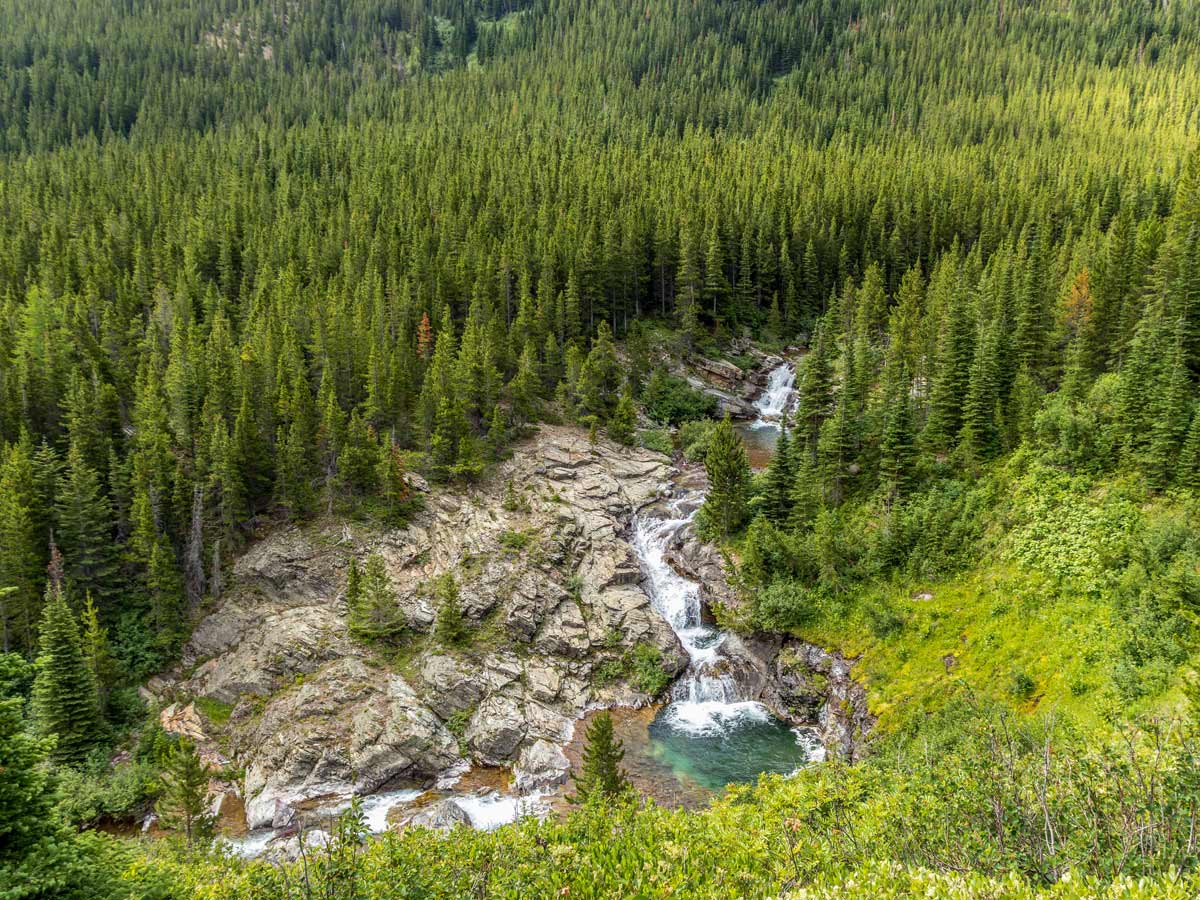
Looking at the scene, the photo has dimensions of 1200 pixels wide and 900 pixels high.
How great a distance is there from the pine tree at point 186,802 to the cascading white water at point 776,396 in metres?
66.4

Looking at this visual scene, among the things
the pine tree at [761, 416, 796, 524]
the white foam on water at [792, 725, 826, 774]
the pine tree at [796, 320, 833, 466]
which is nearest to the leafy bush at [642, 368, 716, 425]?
the pine tree at [796, 320, 833, 466]

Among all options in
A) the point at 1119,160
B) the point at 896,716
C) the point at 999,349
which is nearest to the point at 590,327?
the point at 999,349

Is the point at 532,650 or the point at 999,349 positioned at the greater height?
the point at 999,349

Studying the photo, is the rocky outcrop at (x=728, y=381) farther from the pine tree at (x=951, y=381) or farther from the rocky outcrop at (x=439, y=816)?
the rocky outcrop at (x=439, y=816)

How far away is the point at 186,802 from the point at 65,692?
16.5m

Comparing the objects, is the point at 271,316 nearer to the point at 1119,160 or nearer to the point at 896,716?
the point at 896,716

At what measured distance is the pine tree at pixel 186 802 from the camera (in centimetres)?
3962

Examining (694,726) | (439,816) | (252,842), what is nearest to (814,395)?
(694,726)

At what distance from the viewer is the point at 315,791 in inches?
1784

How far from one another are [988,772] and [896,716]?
24610mm

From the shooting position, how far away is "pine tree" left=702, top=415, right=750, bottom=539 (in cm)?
6062

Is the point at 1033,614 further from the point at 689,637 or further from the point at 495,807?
the point at 495,807

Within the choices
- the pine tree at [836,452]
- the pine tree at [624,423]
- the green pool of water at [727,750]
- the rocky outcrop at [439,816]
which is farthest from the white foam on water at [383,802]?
the pine tree at [624,423]

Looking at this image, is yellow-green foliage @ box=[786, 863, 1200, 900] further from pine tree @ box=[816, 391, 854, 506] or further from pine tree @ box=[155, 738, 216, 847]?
pine tree @ box=[816, 391, 854, 506]
